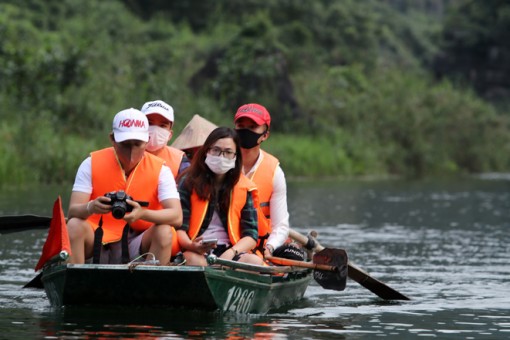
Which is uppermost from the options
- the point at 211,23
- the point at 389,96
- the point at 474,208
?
the point at 211,23

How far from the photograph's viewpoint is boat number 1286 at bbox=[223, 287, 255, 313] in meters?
9.41

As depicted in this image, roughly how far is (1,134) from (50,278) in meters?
17.3

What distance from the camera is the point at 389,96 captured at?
44.5 meters

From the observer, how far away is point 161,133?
10.8 m

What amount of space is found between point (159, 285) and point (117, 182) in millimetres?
862

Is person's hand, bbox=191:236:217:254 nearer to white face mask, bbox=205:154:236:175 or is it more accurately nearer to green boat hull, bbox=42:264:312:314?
green boat hull, bbox=42:264:312:314

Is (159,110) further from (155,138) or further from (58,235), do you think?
(58,235)

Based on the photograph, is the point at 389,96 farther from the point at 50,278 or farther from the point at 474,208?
the point at 50,278

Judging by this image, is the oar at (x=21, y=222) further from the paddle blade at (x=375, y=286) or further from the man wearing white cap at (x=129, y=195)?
the paddle blade at (x=375, y=286)

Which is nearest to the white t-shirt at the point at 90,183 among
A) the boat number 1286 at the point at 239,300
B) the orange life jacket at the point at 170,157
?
the boat number 1286 at the point at 239,300

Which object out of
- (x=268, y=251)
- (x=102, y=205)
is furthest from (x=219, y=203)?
(x=102, y=205)

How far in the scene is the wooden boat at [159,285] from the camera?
901 centimetres

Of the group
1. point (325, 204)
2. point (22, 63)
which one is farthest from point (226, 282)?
point (22, 63)

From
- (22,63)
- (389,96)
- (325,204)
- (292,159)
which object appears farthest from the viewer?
(389,96)
